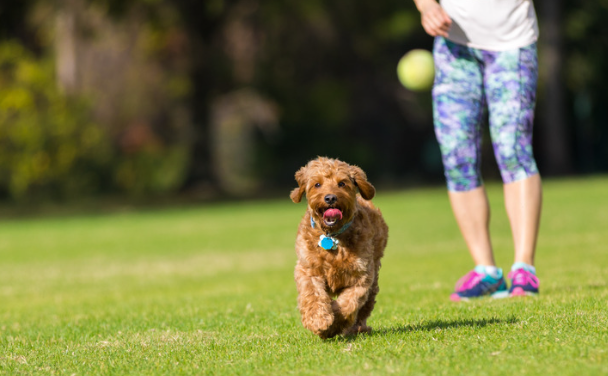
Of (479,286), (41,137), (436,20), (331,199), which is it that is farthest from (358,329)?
(41,137)

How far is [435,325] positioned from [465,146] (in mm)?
1849

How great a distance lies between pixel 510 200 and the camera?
7145mm

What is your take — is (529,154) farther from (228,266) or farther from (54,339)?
(228,266)

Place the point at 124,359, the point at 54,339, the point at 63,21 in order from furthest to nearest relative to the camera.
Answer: the point at 63,21 → the point at 54,339 → the point at 124,359

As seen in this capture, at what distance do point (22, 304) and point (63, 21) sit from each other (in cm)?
2276

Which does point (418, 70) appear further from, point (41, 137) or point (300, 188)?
point (41, 137)

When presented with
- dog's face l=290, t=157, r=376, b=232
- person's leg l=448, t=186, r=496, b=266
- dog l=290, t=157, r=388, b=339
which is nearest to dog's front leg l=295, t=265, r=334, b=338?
dog l=290, t=157, r=388, b=339

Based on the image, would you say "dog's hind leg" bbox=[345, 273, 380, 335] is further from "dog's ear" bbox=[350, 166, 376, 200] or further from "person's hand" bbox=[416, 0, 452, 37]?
"person's hand" bbox=[416, 0, 452, 37]

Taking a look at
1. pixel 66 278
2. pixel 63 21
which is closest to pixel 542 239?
pixel 66 278

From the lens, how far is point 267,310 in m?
7.48

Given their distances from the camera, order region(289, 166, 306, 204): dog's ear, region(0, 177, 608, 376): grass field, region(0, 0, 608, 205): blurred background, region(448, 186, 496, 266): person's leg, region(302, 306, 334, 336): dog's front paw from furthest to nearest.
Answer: region(0, 0, 608, 205): blurred background → region(448, 186, 496, 266): person's leg → region(289, 166, 306, 204): dog's ear → region(302, 306, 334, 336): dog's front paw → region(0, 177, 608, 376): grass field

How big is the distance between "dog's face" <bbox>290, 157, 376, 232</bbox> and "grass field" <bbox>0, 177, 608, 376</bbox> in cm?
72

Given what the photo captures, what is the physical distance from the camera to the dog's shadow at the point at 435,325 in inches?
223

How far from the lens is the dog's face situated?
5469 mm
